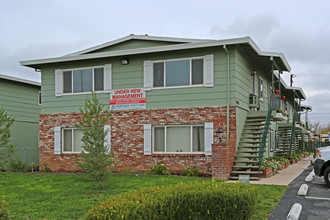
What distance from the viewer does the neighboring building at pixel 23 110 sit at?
22422 millimetres

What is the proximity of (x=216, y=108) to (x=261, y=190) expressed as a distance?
4.87 meters

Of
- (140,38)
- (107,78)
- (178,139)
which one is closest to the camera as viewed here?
(178,139)

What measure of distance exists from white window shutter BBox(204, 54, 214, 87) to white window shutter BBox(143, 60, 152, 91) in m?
2.48

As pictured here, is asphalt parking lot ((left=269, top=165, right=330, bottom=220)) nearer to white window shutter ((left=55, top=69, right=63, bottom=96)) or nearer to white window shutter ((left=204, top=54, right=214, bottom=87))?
white window shutter ((left=204, top=54, right=214, bottom=87))

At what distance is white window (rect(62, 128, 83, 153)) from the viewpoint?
1784cm

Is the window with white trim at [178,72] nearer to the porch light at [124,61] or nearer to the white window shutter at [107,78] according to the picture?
the porch light at [124,61]

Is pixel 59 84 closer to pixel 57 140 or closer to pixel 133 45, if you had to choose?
pixel 57 140

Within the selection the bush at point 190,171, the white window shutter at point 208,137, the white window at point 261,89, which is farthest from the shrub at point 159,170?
the white window at point 261,89

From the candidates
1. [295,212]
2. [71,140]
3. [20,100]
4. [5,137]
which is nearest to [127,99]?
[71,140]

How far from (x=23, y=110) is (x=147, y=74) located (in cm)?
1080

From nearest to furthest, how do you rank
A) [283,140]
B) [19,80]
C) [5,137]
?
1. [5,137]
2. [19,80]
3. [283,140]

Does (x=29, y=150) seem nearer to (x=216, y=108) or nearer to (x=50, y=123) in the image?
(x=50, y=123)

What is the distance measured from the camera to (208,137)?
15312 millimetres

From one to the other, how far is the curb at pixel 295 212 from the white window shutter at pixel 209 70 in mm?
7398
